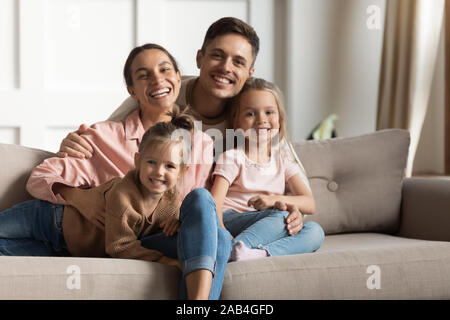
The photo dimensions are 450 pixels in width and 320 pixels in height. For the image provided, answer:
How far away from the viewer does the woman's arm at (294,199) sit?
164cm

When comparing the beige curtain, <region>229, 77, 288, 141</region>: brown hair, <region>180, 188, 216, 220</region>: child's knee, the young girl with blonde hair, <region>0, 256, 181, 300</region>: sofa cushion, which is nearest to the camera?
<region>0, 256, 181, 300</region>: sofa cushion

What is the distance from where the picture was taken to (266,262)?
136 cm

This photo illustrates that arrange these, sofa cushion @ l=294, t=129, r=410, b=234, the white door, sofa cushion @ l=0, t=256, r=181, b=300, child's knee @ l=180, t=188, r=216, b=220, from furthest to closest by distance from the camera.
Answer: the white door → sofa cushion @ l=294, t=129, r=410, b=234 → child's knee @ l=180, t=188, r=216, b=220 → sofa cushion @ l=0, t=256, r=181, b=300

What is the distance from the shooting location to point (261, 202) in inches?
64.4

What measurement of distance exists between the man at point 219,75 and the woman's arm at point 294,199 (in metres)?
0.30

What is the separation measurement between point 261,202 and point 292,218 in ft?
0.33

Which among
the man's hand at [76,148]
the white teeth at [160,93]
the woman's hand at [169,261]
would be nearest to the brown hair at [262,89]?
the white teeth at [160,93]

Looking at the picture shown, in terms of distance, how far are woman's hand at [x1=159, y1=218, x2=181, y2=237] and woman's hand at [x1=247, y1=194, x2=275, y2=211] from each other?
29 cm

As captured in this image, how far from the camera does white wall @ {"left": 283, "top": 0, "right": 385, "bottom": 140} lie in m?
3.33

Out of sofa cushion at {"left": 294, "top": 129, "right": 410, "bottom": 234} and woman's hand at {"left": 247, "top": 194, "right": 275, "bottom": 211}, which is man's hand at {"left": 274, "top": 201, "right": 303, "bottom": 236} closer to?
woman's hand at {"left": 247, "top": 194, "right": 275, "bottom": 211}

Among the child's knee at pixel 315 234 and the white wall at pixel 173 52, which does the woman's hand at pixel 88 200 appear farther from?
the white wall at pixel 173 52

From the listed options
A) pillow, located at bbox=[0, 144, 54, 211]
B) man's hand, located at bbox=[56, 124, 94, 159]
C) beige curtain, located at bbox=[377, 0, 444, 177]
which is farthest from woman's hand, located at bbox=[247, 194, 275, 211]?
beige curtain, located at bbox=[377, 0, 444, 177]

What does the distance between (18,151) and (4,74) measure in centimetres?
154

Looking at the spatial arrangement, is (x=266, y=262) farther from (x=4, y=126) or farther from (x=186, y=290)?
(x=4, y=126)
